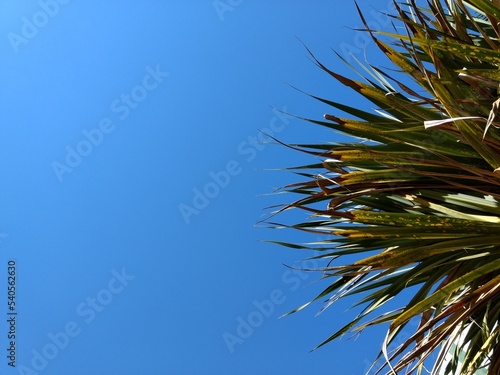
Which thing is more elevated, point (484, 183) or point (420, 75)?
point (420, 75)

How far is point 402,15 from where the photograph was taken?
281 centimetres

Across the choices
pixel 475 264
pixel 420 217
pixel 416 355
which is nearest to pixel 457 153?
pixel 420 217

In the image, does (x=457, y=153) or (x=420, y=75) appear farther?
(x=420, y=75)

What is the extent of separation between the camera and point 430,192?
2.78 metres

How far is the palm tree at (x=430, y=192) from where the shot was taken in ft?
8.37

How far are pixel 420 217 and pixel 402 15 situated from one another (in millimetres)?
934

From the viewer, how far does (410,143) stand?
2.74 m

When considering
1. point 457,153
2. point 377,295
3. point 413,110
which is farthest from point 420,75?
point 377,295

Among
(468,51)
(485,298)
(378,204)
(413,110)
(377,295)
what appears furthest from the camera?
(377,295)

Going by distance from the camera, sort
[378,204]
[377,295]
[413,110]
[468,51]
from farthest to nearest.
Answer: [377,295]
[378,204]
[413,110]
[468,51]

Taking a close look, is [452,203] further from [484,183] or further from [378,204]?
[378,204]

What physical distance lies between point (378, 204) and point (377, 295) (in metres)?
0.55

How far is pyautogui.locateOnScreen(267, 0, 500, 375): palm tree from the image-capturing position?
100 inches

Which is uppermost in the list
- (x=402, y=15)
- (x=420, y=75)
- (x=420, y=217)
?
(x=402, y=15)
